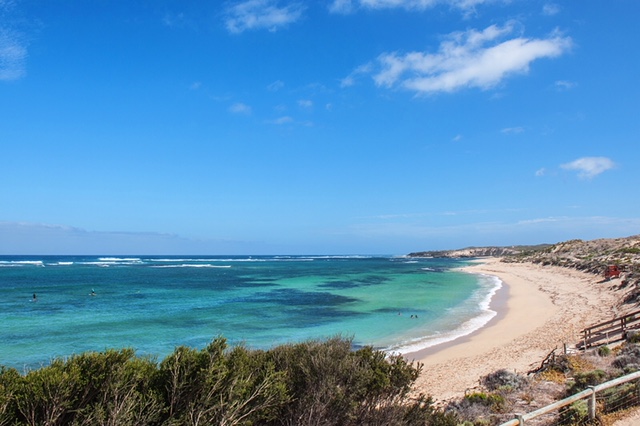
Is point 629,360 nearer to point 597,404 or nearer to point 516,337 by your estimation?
point 597,404

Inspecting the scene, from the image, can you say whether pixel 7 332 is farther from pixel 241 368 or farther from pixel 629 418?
pixel 629 418

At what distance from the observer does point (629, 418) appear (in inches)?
305

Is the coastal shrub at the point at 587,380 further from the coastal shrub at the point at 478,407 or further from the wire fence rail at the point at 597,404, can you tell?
the coastal shrub at the point at 478,407

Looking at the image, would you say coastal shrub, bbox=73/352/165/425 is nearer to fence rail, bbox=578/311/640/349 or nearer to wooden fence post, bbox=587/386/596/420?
wooden fence post, bbox=587/386/596/420

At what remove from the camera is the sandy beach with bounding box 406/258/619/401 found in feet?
52.5

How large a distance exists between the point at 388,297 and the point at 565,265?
3860cm

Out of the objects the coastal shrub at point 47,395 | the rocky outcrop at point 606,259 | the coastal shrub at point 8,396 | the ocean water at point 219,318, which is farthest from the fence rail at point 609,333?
the coastal shrub at point 8,396

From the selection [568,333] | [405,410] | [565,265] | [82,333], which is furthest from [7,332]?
[565,265]

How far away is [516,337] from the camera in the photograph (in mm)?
22266

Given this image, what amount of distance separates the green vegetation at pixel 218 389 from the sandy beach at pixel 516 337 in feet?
23.0

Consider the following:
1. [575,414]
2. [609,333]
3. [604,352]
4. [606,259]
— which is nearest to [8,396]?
[575,414]

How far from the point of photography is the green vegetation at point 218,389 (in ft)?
17.4

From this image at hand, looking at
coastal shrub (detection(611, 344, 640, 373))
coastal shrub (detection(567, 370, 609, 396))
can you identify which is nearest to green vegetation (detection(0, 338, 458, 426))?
coastal shrub (detection(567, 370, 609, 396))

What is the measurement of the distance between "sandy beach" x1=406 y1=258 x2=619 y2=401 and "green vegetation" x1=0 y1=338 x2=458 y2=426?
7.01 meters
